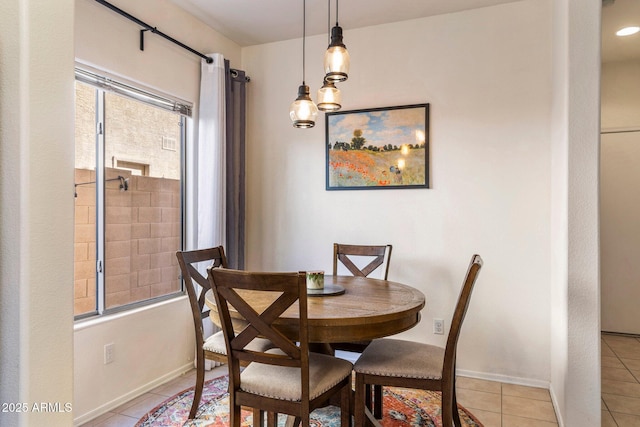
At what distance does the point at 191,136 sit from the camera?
311 cm

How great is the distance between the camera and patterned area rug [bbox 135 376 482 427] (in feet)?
7.39

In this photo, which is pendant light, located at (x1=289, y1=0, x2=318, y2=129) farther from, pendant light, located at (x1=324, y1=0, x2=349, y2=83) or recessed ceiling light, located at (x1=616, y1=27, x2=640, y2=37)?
recessed ceiling light, located at (x1=616, y1=27, x2=640, y2=37)

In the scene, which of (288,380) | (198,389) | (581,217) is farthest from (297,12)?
(198,389)

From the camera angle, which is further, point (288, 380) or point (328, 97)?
point (328, 97)

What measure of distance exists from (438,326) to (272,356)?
1800 millimetres

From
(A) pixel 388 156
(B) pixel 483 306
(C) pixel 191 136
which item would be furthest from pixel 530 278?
(C) pixel 191 136

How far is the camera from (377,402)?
2.26 m

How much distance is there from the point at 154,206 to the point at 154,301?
2.24 ft

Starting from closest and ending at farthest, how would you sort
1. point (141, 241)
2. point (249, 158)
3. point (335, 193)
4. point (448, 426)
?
point (448, 426), point (141, 241), point (335, 193), point (249, 158)

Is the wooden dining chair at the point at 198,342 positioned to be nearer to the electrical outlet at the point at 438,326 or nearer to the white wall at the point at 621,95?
the electrical outlet at the point at 438,326

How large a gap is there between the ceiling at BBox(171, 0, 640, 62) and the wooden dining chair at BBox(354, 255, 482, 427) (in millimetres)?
2037

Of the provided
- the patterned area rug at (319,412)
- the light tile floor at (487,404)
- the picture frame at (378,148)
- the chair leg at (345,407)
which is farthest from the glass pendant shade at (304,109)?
the light tile floor at (487,404)

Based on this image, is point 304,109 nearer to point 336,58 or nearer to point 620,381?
point 336,58

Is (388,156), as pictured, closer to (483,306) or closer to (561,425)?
(483,306)
